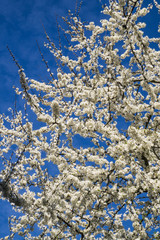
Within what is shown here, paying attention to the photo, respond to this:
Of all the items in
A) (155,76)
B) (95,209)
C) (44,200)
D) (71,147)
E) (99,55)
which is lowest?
(44,200)

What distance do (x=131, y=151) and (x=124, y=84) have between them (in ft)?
7.00

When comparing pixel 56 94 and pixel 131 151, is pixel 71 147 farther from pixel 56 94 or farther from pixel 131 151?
pixel 131 151

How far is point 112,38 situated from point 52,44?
263 centimetres

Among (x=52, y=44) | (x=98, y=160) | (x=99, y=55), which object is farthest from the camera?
(x=52, y=44)

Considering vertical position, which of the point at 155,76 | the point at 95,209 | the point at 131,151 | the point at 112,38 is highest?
the point at 112,38

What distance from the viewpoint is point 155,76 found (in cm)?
613

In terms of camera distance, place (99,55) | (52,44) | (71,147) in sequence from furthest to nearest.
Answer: (52,44), (71,147), (99,55)

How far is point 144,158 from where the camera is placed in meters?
5.26

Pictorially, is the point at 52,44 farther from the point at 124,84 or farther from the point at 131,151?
the point at 131,151

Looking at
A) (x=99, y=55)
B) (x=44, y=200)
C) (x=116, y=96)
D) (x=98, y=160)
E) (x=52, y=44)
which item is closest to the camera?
(x=44, y=200)

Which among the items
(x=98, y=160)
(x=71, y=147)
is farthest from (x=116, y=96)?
(x=71, y=147)

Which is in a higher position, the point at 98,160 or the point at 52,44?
the point at 52,44

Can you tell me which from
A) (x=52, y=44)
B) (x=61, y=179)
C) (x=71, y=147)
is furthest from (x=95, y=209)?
(x=52, y=44)

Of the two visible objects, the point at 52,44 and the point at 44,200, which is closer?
the point at 44,200
